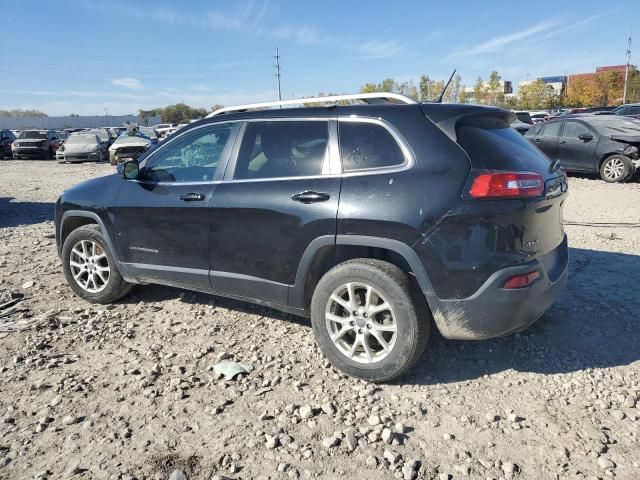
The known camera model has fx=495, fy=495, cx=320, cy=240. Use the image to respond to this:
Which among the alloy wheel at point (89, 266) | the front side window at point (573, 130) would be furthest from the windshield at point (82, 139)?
the alloy wheel at point (89, 266)

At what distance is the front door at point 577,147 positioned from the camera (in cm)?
1220

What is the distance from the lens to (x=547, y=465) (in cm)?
255

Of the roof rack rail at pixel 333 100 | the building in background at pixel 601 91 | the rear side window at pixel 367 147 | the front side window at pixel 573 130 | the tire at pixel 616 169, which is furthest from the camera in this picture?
the building in background at pixel 601 91

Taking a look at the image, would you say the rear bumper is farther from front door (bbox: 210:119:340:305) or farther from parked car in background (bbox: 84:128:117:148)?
parked car in background (bbox: 84:128:117:148)

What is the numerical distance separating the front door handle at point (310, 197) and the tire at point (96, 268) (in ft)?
7.26

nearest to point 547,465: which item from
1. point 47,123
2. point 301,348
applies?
point 301,348

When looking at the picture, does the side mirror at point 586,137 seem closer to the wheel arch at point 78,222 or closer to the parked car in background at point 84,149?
the wheel arch at point 78,222

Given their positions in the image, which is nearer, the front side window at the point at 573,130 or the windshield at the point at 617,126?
the windshield at the point at 617,126

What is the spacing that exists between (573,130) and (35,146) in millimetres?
24972

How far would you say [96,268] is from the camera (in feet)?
15.8

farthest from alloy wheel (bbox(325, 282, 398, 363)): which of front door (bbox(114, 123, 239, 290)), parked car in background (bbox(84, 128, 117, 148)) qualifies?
parked car in background (bbox(84, 128, 117, 148))

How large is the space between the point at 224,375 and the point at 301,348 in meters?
0.65

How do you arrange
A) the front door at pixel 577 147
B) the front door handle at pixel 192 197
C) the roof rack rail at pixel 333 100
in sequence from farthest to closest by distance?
the front door at pixel 577 147, the front door handle at pixel 192 197, the roof rack rail at pixel 333 100

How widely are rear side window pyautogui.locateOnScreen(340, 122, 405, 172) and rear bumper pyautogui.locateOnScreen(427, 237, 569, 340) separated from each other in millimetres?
943
